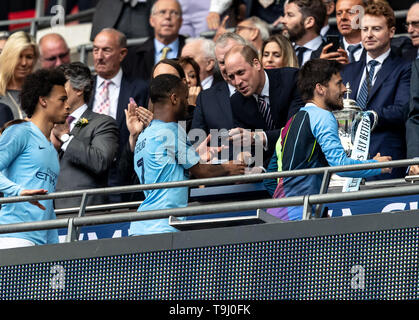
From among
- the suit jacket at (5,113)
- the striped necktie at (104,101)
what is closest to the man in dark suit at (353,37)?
the striped necktie at (104,101)

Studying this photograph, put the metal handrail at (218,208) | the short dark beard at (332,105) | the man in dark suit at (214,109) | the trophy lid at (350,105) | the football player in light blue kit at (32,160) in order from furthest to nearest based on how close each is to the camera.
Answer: the man in dark suit at (214,109) < the trophy lid at (350,105) < the short dark beard at (332,105) < the football player in light blue kit at (32,160) < the metal handrail at (218,208)

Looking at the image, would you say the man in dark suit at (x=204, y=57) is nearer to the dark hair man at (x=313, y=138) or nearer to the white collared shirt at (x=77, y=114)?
the white collared shirt at (x=77, y=114)

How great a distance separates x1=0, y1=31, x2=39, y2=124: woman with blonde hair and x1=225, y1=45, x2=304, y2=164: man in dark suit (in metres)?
2.46

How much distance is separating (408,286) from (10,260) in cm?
312

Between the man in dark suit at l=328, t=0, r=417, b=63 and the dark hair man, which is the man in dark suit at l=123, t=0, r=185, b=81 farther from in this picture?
the dark hair man

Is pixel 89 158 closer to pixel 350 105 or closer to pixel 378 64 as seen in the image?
pixel 350 105

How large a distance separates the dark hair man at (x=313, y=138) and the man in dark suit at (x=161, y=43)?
4.54m

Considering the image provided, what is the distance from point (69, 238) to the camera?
8.58 m

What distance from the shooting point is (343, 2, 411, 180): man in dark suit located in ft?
33.6

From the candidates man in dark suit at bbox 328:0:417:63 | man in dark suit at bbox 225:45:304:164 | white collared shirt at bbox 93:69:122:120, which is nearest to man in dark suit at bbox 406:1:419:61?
man in dark suit at bbox 328:0:417:63

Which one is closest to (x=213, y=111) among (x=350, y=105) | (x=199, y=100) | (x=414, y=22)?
(x=199, y=100)

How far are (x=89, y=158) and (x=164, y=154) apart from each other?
5.62 ft

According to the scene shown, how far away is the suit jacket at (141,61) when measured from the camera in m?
13.2
